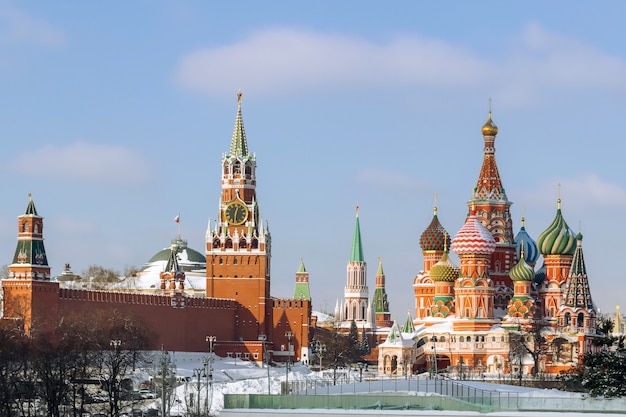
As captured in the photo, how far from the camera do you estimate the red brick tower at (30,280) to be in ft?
393

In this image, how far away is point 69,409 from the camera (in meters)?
87.0

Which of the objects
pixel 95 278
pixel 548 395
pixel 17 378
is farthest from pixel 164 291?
pixel 548 395

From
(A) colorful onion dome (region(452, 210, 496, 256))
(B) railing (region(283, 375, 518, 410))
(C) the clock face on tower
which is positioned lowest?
(B) railing (region(283, 375, 518, 410))

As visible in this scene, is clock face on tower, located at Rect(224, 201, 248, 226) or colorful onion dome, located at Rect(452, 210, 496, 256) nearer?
colorful onion dome, located at Rect(452, 210, 496, 256)

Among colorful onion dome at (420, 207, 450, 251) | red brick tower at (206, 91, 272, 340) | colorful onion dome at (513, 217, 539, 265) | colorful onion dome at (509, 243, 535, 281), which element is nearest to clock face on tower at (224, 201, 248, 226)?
red brick tower at (206, 91, 272, 340)

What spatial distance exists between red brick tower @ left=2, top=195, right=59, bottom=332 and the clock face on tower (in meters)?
27.0

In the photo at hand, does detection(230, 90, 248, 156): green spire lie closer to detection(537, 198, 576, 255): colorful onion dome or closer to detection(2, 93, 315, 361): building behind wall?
detection(2, 93, 315, 361): building behind wall

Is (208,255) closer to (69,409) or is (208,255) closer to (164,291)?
(164,291)

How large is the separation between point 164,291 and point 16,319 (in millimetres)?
30917

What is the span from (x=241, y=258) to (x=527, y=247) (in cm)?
2348

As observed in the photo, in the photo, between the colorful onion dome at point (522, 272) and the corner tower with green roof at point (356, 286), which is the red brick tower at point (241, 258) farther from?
the corner tower with green roof at point (356, 286)

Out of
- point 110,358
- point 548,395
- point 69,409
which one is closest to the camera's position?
point 548,395

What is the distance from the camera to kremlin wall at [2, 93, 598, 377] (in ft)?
411

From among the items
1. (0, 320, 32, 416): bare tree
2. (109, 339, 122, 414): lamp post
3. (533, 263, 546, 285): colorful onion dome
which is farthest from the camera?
(533, 263, 546, 285): colorful onion dome
